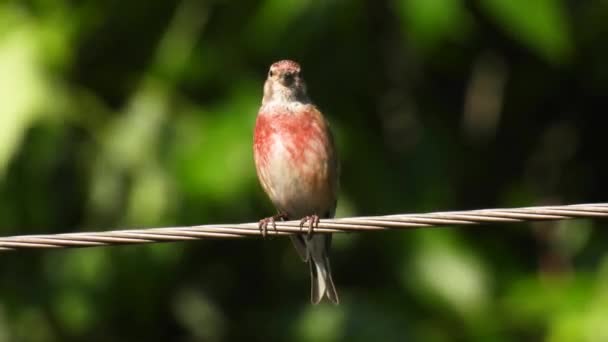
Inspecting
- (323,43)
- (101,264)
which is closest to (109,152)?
(101,264)

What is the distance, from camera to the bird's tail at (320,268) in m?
8.09

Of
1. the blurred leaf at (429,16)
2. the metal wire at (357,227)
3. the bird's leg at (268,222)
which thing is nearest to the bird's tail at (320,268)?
the bird's leg at (268,222)

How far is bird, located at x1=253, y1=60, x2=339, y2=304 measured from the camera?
777 centimetres

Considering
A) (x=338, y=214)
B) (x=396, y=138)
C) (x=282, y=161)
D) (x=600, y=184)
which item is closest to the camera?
(x=282, y=161)

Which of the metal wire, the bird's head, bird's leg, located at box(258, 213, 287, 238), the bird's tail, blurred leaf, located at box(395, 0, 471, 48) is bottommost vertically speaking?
the bird's tail

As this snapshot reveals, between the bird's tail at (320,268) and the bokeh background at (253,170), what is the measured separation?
1.64ft

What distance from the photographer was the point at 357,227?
5.54 metres

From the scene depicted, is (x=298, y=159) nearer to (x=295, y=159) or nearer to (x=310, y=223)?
(x=295, y=159)

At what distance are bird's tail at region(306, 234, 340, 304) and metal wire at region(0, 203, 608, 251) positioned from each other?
8.37ft

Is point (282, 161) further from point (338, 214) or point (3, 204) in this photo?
point (3, 204)

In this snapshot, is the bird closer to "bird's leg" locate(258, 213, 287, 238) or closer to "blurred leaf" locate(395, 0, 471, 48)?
"bird's leg" locate(258, 213, 287, 238)

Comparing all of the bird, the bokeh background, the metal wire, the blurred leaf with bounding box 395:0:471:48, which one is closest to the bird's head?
the bird

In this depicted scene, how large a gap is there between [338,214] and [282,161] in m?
1.07

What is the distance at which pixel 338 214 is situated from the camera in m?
8.73
